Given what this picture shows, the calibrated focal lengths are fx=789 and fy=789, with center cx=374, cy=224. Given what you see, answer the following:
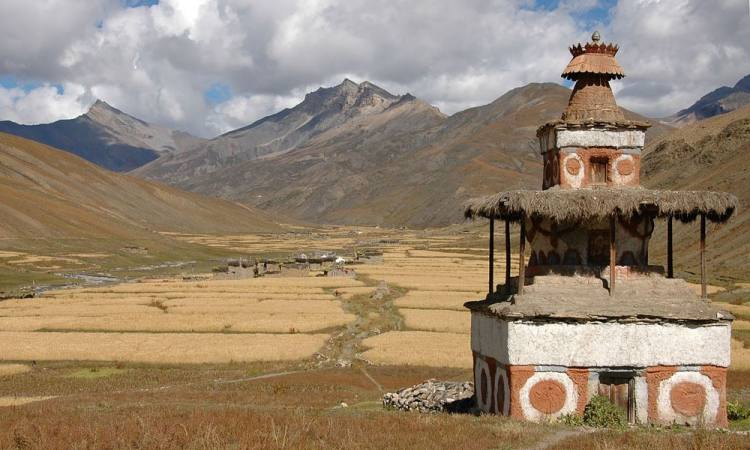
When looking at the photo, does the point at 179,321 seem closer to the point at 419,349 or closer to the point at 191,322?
the point at 191,322

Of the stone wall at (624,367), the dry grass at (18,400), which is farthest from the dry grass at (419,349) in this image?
the stone wall at (624,367)

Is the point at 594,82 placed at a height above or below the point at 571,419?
above

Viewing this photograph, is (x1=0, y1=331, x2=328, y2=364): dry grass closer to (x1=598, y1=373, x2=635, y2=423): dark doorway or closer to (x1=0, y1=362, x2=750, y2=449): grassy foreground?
(x1=0, y1=362, x2=750, y2=449): grassy foreground

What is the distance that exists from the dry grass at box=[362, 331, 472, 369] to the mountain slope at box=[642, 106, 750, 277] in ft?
139

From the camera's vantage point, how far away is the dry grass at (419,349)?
3666 cm

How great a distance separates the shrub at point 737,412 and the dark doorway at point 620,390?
3.74 meters

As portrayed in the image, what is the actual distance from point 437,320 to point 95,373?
857 inches

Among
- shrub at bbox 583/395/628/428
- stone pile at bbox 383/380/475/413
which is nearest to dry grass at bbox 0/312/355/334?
stone pile at bbox 383/380/475/413

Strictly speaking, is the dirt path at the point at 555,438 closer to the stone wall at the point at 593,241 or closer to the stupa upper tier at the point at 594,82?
the stone wall at the point at 593,241

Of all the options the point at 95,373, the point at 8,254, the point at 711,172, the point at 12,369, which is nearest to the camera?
the point at 95,373

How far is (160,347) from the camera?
4147cm

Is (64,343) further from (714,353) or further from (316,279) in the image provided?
(316,279)

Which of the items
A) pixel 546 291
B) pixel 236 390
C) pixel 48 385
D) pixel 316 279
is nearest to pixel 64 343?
pixel 48 385

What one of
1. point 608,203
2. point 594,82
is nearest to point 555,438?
point 608,203
